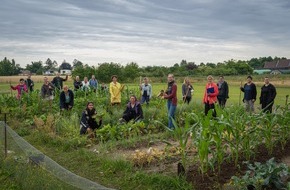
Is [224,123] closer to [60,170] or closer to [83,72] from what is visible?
[60,170]

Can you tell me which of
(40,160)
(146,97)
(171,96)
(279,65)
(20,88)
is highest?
(279,65)

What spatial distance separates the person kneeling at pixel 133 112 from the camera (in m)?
9.84

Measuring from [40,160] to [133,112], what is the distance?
15.5ft

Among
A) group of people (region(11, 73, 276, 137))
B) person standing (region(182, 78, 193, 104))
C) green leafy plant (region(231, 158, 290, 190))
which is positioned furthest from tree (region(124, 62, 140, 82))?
green leafy plant (region(231, 158, 290, 190))

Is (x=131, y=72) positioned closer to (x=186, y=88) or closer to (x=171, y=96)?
(x=186, y=88)

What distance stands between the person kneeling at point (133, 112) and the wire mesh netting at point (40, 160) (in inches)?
150

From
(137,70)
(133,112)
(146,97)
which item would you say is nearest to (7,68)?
(137,70)

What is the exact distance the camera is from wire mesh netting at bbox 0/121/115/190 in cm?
391

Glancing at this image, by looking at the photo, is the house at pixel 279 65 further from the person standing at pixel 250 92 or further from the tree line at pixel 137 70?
the person standing at pixel 250 92

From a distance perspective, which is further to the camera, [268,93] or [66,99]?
[66,99]

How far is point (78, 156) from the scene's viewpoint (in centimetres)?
731

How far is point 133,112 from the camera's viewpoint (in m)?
9.92

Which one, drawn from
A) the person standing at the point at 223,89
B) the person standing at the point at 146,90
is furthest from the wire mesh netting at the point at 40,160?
the person standing at the point at 223,89

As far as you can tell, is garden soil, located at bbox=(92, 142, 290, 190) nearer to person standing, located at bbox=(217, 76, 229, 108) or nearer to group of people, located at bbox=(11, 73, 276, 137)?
group of people, located at bbox=(11, 73, 276, 137)
